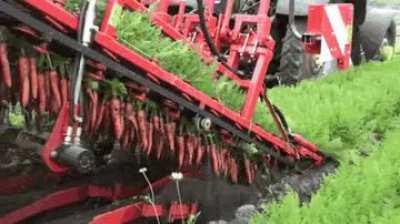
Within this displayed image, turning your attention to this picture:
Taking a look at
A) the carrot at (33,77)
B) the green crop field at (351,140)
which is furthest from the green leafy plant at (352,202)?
the carrot at (33,77)

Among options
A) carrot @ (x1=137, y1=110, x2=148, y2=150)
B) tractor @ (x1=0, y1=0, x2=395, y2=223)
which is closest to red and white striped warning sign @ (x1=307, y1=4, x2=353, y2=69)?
tractor @ (x1=0, y1=0, x2=395, y2=223)

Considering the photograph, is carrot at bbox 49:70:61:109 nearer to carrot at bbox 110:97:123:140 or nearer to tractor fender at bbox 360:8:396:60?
carrot at bbox 110:97:123:140

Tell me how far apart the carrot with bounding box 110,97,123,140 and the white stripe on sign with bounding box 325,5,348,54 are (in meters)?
3.31

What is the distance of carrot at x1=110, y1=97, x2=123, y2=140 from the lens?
9.84 feet

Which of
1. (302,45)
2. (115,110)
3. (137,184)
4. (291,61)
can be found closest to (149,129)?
(115,110)

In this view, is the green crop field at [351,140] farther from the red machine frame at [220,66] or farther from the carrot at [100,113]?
the carrot at [100,113]

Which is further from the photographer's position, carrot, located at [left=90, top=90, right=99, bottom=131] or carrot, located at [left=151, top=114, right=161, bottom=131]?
carrot, located at [left=151, top=114, right=161, bottom=131]

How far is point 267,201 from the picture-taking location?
370 cm

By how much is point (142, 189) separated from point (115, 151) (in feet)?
0.83

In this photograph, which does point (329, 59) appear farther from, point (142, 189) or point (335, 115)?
point (142, 189)

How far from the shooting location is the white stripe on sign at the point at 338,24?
6054 millimetres

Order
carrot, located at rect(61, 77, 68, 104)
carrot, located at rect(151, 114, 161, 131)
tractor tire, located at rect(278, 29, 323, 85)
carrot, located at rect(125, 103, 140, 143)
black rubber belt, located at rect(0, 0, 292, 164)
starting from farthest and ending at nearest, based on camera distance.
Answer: tractor tire, located at rect(278, 29, 323, 85)
carrot, located at rect(151, 114, 161, 131)
carrot, located at rect(125, 103, 140, 143)
carrot, located at rect(61, 77, 68, 104)
black rubber belt, located at rect(0, 0, 292, 164)

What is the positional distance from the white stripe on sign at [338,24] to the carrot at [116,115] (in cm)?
331

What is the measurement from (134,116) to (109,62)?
338 millimetres
